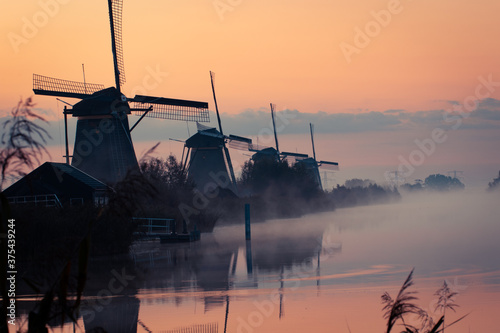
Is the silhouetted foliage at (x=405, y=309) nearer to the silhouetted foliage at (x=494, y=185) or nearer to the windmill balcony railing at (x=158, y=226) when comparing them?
the windmill balcony railing at (x=158, y=226)

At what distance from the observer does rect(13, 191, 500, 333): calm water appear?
11164mm

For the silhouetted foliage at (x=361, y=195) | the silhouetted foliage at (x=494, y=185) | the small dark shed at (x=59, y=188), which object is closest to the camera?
the small dark shed at (x=59, y=188)

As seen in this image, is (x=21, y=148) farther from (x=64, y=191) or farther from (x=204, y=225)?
(x=204, y=225)

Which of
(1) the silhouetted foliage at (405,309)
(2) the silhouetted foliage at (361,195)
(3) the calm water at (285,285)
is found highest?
(2) the silhouetted foliage at (361,195)

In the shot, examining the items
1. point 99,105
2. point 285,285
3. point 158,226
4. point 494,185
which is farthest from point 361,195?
point 285,285

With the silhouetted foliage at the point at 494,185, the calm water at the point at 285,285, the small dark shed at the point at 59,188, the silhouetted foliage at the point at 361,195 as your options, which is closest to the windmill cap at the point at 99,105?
the small dark shed at the point at 59,188

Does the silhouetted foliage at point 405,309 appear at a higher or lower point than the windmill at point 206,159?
lower

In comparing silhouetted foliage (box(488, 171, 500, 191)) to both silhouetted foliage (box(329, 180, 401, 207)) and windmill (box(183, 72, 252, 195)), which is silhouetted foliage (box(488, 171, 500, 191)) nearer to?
silhouetted foliage (box(329, 180, 401, 207))

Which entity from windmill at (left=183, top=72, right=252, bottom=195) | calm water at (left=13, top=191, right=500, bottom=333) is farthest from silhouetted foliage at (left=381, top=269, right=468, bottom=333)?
windmill at (left=183, top=72, right=252, bottom=195)

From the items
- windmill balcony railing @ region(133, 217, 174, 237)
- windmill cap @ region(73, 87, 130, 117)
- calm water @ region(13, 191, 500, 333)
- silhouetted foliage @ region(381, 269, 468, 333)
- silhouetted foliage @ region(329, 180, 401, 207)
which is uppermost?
windmill cap @ region(73, 87, 130, 117)

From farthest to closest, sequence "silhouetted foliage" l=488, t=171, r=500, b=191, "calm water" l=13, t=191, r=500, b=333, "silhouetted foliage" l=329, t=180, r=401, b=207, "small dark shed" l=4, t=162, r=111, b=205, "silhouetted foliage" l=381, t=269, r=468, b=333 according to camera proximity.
→ "silhouetted foliage" l=488, t=171, r=500, b=191 → "silhouetted foliage" l=329, t=180, r=401, b=207 → "small dark shed" l=4, t=162, r=111, b=205 → "calm water" l=13, t=191, r=500, b=333 → "silhouetted foliage" l=381, t=269, r=468, b=333

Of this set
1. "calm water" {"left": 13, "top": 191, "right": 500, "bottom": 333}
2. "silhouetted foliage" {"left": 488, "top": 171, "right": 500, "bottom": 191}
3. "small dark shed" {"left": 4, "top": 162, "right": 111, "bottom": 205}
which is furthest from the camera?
"silhouetted foliage" {"left": 488, "top": 171, "right": 500, "bottom": 191}

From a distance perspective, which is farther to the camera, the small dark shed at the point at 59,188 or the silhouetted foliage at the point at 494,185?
the silhouetted foliage at the point at 494,185

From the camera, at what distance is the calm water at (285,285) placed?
11.2 metres
